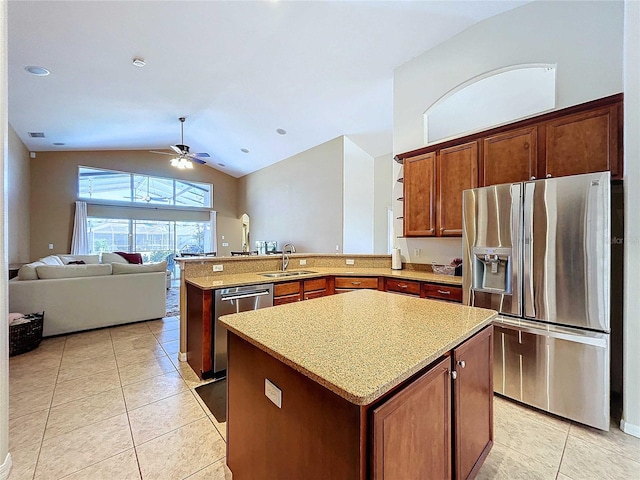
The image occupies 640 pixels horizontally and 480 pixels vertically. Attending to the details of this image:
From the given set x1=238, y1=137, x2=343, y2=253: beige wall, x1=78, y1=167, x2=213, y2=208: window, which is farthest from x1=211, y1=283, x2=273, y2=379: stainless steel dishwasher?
x1=78, y1=167, x2=213, y2=208: window

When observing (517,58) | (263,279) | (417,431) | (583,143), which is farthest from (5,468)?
(517,58)

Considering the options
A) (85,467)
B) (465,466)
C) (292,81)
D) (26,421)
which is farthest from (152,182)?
(465,466)

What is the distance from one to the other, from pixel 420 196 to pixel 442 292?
3.72 ft

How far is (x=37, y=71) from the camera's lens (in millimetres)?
3393

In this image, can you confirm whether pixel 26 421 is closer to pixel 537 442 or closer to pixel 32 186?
pixel 537 442

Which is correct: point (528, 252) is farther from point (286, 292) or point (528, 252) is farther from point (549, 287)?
point (286, 292)

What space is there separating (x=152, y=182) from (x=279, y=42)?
274 inches

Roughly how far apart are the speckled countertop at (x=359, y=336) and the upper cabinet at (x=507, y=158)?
1.59m

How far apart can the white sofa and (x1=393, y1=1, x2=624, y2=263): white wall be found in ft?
12.4

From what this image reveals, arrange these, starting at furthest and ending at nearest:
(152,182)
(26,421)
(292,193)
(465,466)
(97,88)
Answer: (152,182) < (292,193) < (97,88) < (26,421) < (465,466)

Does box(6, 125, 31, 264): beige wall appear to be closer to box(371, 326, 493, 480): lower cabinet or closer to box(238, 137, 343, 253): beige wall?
box(238, 137, 343, 253): beige wall

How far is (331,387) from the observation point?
78cm

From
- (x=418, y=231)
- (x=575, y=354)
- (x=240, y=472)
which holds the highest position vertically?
(x=418, y=231)

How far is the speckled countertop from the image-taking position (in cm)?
82
